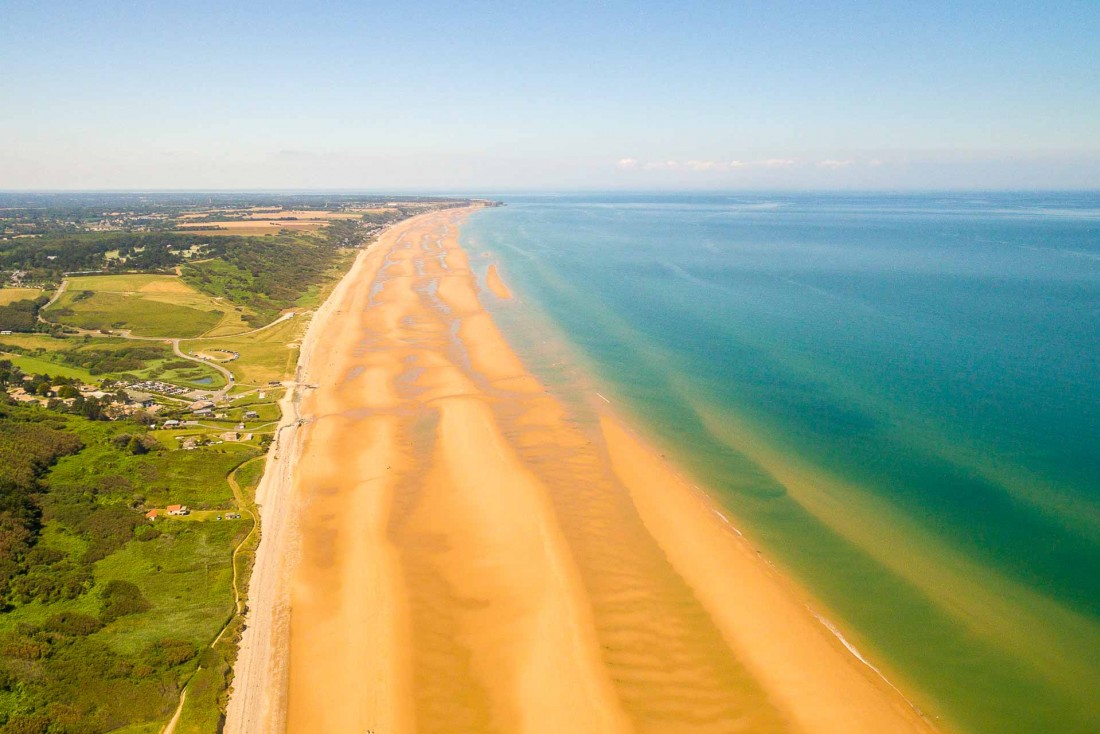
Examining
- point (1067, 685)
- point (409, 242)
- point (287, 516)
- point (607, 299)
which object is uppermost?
point (409, 242)

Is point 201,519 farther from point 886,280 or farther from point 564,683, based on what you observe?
point 886,280

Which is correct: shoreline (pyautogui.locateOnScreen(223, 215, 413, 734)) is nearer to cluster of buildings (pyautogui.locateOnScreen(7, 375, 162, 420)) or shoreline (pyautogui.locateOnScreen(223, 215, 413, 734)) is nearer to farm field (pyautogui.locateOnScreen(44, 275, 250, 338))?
cluster of buildings (pyautogui.locateOnScreen(7, 375, 162, 420))

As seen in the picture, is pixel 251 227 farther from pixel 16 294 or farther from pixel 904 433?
pixel 904 433

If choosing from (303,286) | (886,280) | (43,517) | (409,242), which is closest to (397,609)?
(43,517)

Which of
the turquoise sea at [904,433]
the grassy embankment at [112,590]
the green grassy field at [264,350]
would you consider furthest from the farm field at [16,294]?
the turquoise sea at [904,433]

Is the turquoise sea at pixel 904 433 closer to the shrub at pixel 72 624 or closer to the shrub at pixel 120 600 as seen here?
the shrub at pixel 120 600
